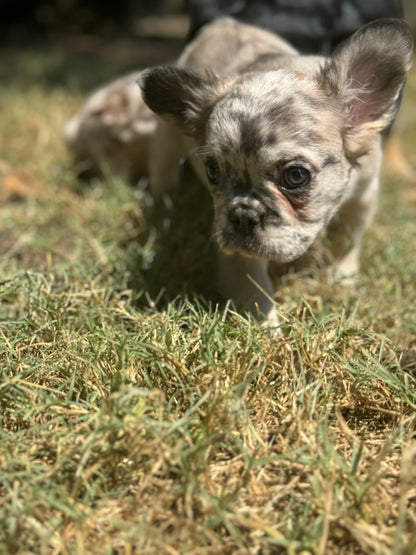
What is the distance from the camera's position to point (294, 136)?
349 cm

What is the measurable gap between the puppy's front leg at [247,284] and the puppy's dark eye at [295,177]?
0.57 m

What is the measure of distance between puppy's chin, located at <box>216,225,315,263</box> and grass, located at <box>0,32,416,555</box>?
338 mm

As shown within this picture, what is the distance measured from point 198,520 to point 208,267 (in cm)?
234

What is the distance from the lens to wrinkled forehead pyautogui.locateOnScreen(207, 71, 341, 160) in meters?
3.49

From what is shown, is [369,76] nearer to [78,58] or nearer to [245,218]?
Result: [245,218]

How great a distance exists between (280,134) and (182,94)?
89 centimetres

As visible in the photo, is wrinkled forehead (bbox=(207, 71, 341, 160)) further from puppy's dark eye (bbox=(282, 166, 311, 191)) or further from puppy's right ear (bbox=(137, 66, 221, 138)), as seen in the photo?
puppy's right ear (bbox=(137, 66, 221, 138))

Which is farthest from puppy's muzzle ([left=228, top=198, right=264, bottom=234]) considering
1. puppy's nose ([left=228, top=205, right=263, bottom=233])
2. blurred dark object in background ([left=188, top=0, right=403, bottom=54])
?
blurred dark object in background ([left=188, top=0, right=403, bottom=54])

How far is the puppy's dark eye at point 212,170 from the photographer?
3.78 m

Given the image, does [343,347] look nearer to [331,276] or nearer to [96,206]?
[331,276]

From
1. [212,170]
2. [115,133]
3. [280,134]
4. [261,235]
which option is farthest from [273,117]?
[115,133]

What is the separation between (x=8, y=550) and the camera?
7.52ft

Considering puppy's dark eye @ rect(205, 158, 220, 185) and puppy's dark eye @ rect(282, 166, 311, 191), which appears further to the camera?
puppy's dark eye @ rect(205, 158, 220, 185)

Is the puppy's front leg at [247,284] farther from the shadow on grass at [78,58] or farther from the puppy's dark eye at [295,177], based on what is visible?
the shadow on grass at [78,58]
